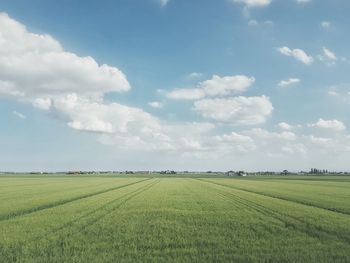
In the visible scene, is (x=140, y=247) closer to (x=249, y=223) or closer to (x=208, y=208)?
(x=249, y=223)

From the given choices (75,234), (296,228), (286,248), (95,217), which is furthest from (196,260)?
(95,217)

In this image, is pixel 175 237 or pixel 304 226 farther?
pixel 304 226

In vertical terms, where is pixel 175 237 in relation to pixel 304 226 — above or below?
below

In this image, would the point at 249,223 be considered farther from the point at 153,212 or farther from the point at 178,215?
the point at 153,212

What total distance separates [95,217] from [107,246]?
8.47 meters

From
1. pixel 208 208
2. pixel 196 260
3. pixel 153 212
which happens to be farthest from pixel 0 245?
pixel 208 208

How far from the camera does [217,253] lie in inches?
562

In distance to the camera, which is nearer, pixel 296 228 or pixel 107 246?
pixel 107 246

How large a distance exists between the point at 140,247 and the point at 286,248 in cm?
522

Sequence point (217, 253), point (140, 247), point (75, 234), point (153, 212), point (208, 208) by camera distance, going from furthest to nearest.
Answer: point (208, 208)
point (153, 212)
point (75, 234)
point (140, 247)
point (217, 253)

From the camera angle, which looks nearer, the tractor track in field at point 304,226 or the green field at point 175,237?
the green field at point 175,237

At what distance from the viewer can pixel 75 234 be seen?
58.5 ft

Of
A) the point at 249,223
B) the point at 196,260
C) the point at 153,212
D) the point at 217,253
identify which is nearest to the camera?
the point at 196,260

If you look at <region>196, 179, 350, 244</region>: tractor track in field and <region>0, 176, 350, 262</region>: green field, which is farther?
<region>196, 179, 350, 244</region>: tractor track in field
